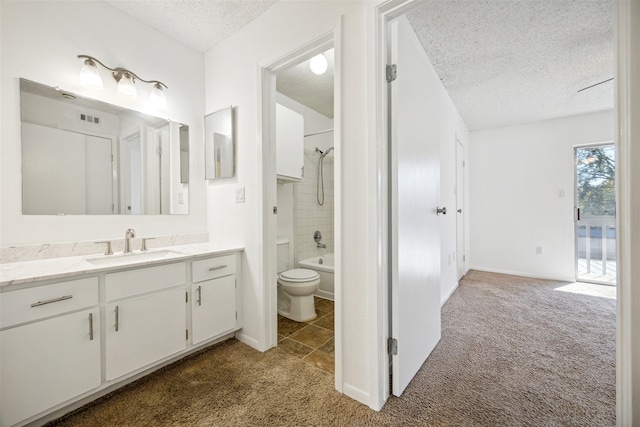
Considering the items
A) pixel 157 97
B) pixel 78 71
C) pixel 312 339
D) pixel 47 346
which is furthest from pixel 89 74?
pixel 312 339

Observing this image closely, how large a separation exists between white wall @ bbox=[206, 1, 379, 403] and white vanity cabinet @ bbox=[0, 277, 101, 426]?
3.10ft

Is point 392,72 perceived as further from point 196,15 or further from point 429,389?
point 429,389

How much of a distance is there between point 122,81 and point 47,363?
1.76m

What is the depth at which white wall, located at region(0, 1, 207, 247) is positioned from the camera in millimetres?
1453

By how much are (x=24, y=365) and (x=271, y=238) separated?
134 cm

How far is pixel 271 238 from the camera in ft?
6.42

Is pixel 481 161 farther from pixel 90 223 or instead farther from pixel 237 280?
pixel 90 223

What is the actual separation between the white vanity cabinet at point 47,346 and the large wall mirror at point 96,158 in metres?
0.67

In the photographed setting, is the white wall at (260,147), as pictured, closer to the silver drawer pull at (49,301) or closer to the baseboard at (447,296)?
the silver drawer pull at (49,301)

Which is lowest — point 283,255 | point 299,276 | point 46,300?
point 299,276

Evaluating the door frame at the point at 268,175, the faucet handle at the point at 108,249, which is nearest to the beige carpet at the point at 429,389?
the door frame at the point at 268,175

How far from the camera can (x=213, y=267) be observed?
6.16 feet

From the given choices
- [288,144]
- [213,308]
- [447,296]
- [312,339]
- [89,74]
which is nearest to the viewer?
[89,74]

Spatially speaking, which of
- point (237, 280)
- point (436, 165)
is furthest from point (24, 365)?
point (436, 165)
